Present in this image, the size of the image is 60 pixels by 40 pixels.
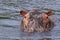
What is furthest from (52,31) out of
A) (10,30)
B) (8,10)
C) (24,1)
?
(24,1)

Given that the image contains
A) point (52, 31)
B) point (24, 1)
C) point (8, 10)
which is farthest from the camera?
point (24, 1)

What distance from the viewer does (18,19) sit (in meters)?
13.2

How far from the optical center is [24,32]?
419 inches

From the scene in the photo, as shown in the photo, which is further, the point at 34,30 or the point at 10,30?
the point at 10,30

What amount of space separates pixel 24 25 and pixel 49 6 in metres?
5.26

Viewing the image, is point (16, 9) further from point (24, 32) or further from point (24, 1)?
point (24, 32)

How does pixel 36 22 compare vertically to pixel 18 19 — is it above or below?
above

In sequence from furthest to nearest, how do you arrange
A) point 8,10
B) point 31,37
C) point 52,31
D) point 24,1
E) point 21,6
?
point 24,1
point 21,6
point 8,10
point 52,31
point 31,37

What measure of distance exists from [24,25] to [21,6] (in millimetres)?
5365

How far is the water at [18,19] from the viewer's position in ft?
33.6

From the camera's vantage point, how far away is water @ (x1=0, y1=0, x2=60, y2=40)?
1025 cm

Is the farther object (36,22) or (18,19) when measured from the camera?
(18,19)

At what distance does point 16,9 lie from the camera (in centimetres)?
1519

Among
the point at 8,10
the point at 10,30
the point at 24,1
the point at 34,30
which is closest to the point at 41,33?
the point at 34,30
